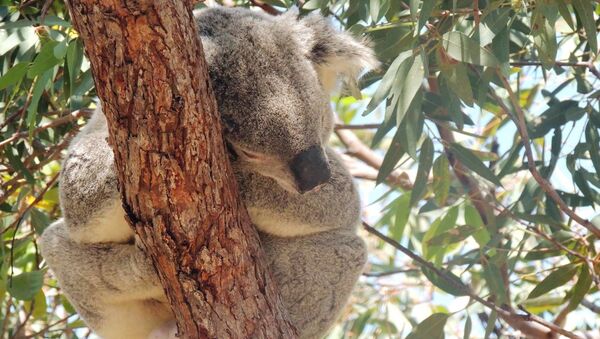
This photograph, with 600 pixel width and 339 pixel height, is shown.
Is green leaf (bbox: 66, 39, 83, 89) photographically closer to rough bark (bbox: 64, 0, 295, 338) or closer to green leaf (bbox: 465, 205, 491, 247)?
rough bark (bbox: 64, 0, 295, 338)

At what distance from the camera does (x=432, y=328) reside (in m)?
3.49

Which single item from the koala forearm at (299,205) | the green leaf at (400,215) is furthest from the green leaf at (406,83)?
the green leaf at (400,215)

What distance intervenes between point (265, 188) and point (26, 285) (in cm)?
132

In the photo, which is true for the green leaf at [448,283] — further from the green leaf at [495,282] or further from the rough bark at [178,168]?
the rough bark at [178,168]

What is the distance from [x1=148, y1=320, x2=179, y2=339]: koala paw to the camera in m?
2.88

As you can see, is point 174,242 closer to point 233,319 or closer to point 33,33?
point 233,319

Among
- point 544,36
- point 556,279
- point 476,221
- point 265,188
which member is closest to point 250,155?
point 265,188

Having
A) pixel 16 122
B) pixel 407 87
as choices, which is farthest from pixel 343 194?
pixel 16 122

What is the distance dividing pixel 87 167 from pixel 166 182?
525mm

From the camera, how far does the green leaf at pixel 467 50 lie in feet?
8.75

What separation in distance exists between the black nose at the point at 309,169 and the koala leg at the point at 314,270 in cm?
45

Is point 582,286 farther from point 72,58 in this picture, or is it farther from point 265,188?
point 72,58

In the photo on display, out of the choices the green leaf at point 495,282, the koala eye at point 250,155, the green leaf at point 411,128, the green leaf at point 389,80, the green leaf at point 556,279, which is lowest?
the green leaf at point 556,279

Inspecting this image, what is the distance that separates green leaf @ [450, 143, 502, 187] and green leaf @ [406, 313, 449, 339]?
616 mm
